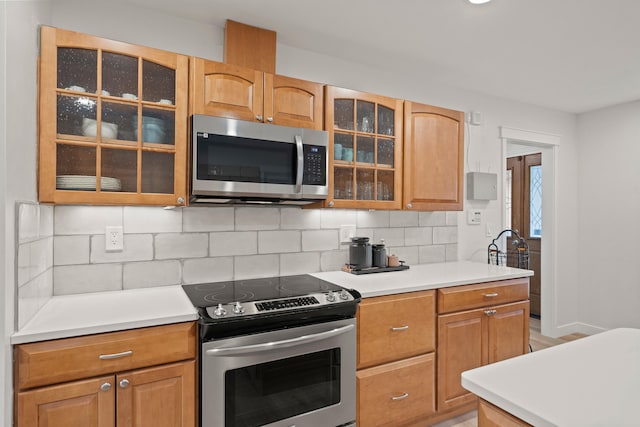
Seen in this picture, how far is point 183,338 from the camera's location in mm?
1618

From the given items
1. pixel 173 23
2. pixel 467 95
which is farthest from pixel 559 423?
pixel 467 95

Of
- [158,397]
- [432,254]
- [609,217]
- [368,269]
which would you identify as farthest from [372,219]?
[609,217]

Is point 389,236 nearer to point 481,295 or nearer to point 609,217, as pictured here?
point 481,295

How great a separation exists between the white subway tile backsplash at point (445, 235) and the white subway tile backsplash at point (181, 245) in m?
1.95

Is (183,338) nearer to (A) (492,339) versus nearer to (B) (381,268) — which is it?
(B) (381,268)

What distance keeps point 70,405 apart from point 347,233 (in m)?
1.88

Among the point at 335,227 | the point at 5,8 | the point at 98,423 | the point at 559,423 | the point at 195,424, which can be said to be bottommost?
the point at 195,424

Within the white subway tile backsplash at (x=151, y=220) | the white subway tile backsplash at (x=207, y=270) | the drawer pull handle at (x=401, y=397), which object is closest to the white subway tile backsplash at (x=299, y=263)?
the white subway tile backsplash at (x=207, y=270)

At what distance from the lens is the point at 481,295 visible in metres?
2.53

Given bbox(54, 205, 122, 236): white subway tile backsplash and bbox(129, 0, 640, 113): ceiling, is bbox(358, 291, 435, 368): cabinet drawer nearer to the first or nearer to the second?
bbox(54, 205, 122, 236): white subway tile backsplash

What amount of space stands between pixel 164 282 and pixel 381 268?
1.44 metres

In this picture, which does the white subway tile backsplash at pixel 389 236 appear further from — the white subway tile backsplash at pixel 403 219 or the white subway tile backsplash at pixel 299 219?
the white subway tile backsplash at pixel 299 219

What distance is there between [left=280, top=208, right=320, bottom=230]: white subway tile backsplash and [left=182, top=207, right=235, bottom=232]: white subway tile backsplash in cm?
36

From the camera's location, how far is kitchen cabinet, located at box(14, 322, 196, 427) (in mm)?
1366
